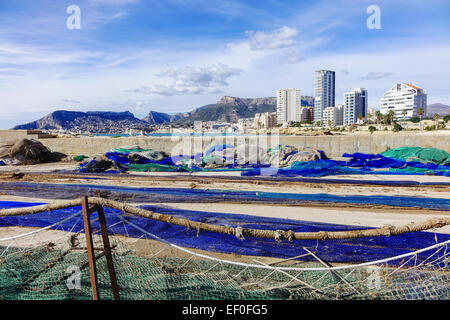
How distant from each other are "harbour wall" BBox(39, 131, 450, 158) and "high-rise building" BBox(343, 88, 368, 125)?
485 ft

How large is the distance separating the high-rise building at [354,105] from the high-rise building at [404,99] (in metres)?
12.3

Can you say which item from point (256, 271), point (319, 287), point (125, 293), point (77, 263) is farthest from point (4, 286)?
point (319, 287)

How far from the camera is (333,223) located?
5.90 metres

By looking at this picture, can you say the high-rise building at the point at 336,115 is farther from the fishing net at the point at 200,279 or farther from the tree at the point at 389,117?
the fishing net at the point at 200,279

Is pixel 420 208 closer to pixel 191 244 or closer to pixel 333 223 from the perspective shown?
pixel 333 223

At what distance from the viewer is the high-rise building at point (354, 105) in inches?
6097

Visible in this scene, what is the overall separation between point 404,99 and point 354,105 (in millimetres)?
22593

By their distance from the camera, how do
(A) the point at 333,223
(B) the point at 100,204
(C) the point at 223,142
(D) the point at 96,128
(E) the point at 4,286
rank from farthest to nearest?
(D) the point at 96,128 < (C) the point at 223,142 < (A) the point at 333,223 < (E) the point at 4,286 < (B) the point at 100,204

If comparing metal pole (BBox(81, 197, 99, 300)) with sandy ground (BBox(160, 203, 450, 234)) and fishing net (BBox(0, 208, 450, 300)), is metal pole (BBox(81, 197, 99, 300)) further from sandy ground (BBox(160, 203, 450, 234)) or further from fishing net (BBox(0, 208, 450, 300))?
sandy ground (BBox(160, 203, 450, 234))

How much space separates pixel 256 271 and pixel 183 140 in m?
14.8

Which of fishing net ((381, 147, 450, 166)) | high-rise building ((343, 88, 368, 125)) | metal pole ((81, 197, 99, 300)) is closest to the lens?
metal pole ((81, 197, 99, 300))

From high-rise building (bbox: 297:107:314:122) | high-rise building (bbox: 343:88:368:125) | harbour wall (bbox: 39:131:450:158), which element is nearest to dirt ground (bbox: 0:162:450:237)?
harbour wall (bbox: 39:131:450:158)

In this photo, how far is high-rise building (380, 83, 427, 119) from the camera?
13612cm

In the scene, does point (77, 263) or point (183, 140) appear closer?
point (77, 263)
